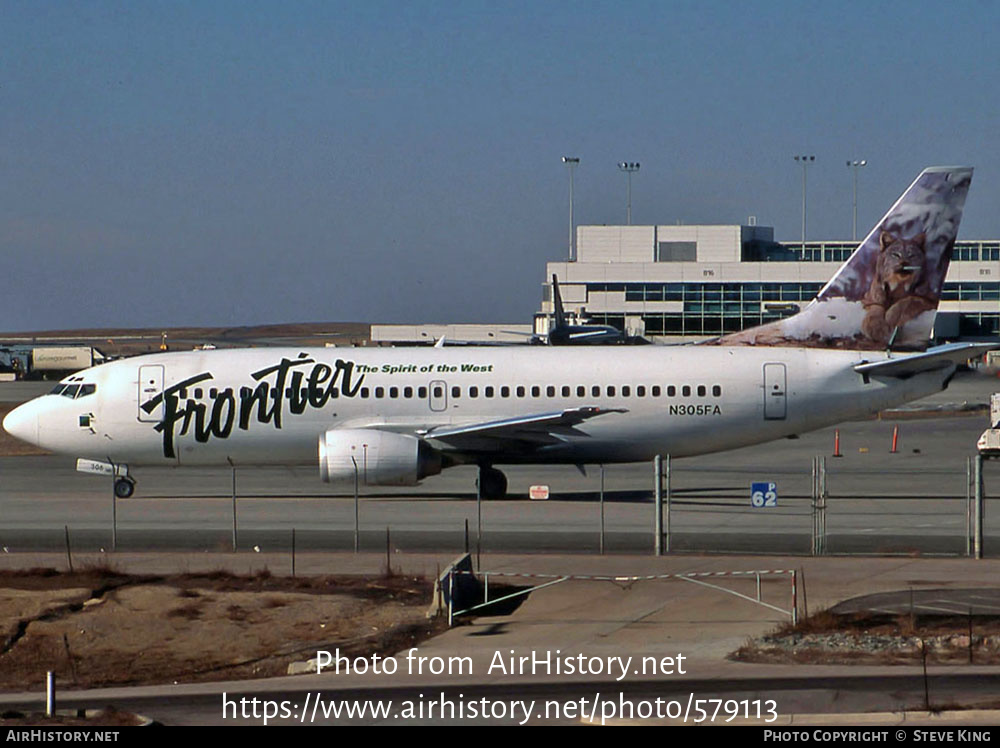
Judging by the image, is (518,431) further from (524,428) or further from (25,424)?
(25,424)

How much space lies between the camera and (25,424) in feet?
114

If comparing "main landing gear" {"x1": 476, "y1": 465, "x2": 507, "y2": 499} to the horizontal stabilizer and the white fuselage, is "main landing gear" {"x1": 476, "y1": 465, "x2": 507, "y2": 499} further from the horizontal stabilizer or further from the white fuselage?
the horizontal stabilizer

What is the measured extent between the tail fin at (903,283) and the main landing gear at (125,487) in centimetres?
1602

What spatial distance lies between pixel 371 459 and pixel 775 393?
960cm

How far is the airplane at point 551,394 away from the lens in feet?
110

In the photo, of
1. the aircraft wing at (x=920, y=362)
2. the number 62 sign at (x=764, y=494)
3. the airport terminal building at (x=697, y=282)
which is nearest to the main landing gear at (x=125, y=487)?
the number 62 sign at (x=764, y=494)

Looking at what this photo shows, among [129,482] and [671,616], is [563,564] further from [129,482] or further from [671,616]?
[129,482]

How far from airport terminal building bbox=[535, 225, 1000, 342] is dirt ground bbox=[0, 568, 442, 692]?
90.5 meters

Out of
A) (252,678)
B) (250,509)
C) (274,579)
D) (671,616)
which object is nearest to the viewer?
(252,678)

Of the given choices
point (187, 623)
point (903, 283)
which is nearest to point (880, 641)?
point (187, 623)

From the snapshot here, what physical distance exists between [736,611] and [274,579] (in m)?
7.39

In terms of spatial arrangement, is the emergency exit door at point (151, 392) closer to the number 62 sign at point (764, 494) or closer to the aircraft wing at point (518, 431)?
the aircraft wing at point (518, 431)
